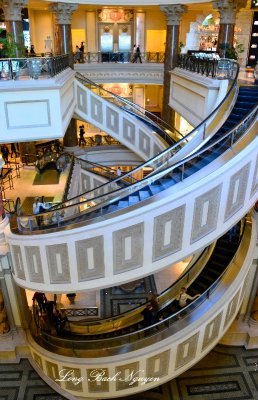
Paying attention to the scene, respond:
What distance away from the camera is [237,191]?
5609 millimetres

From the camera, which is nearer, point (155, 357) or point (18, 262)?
point (18, 262)

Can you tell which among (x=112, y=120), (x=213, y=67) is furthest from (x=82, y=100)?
(x=213, y=67)

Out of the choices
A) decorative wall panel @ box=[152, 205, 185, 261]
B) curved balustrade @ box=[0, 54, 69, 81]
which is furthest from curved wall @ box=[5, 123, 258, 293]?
curved balustrade @ box=[0, 54, 69, 81]

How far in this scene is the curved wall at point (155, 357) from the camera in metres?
6.34

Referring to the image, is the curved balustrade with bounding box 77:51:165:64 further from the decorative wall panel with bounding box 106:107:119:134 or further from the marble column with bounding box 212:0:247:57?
the decorative wall panel with bounding box 106:107:119:134

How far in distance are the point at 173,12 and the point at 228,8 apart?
2.10 metres

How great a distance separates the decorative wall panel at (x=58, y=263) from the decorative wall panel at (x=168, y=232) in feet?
4.35

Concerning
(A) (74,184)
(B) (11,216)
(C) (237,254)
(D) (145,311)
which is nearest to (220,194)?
(C) (237,254)

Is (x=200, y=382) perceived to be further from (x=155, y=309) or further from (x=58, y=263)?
(x=58, y=263)

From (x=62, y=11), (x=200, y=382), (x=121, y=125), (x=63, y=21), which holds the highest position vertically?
(x=62, y=11)

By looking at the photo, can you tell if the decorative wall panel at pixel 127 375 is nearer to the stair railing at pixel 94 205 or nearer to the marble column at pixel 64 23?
the stair railing at pixel 94 205

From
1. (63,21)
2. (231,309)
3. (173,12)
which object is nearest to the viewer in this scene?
(231,309)

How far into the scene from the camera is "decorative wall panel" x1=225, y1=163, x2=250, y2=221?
542 cm

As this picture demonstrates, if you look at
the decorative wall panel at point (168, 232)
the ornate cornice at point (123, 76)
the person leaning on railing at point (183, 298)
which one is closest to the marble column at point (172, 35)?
the ornate cornice at point (123, 76)
